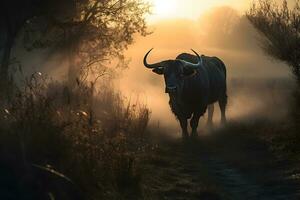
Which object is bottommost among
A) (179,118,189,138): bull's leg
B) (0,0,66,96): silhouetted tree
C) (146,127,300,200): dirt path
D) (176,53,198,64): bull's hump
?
(146,127,300,200): dirt path

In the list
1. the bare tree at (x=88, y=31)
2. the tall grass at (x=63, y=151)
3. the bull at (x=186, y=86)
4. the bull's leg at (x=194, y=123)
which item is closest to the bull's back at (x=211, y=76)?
the bull at (x=186, y=86)

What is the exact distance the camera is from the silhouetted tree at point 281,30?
21.5m

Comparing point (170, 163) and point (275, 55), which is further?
point (275, 55)

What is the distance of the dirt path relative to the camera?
9.73 m

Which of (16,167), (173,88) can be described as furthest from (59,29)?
(16,167)

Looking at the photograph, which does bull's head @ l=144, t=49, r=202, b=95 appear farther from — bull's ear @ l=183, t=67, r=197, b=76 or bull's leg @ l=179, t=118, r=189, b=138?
bull's leg @ l=179, t=118, r=189, b=138

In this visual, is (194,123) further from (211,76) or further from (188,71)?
(211,76)

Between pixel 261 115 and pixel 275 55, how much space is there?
2.40 metres

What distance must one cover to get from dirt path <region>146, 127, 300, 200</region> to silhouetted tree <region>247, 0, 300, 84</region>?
6368mm

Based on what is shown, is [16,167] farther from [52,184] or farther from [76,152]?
[76,152]

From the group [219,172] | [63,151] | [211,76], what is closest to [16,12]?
[211,76]

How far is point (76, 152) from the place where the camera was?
8.80 metres

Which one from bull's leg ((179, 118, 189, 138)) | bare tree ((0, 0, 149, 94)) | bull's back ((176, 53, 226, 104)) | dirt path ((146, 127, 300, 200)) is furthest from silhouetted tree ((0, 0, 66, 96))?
dirt path ((146, 127, 300, 200))

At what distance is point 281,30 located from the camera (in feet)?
73.4
